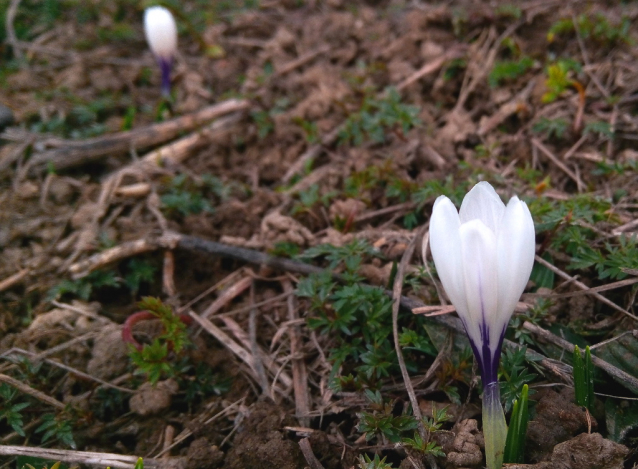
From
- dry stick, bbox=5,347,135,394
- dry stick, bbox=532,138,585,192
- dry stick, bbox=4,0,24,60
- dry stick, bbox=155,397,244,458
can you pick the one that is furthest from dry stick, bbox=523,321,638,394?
dry stick, bbox=4,0,24,60

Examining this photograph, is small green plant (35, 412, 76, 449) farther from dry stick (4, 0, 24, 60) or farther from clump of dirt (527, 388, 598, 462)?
dry stick (4, 0, 24, 60)

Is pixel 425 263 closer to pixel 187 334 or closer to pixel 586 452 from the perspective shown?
pixel 586 452

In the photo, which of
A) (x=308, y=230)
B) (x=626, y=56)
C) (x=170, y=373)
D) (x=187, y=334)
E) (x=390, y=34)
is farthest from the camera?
(x=390, y=34)

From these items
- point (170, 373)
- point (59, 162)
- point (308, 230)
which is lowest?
point (170, 373)

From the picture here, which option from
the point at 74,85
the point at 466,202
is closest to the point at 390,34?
the point at 74,85

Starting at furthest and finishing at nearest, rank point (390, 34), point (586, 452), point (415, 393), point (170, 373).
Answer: point (390, 34) → point (170, 373) → point (415, 393) → point (586, 452)

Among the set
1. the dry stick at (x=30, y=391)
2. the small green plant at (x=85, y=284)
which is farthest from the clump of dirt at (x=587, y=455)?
the small green plant at (x=85, y=284)
